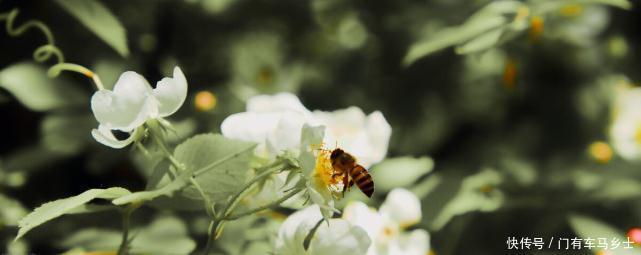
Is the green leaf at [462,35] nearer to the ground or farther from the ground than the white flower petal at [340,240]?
farther from the ground

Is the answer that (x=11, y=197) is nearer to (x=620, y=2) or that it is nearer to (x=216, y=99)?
(x=216, y=99)

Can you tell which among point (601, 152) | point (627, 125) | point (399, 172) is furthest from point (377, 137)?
point (627, 125)

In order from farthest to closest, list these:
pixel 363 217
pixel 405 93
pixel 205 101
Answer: pixel 405 93 < pixel 205 101 < pixel 363 217

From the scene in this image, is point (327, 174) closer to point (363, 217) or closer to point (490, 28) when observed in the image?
point (363, 217)

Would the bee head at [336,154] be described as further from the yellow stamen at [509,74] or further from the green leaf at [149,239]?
the yellow stamen at [509,74]

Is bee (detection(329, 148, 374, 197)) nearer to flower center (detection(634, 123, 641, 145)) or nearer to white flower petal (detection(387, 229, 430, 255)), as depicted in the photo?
white flower petal (detection(387, 229, 430, 255))

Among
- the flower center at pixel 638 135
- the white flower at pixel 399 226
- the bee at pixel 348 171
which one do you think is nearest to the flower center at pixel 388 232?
the white flower at pixel 399 226
